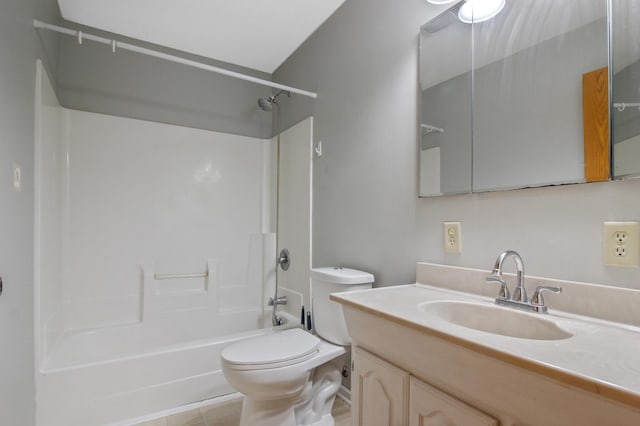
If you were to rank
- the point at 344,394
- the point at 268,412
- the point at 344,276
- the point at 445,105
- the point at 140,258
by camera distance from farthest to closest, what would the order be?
the point at 140,258 < the point at 344,394 < the point at 344,276 < the point at 268,412 < the point at 445,105

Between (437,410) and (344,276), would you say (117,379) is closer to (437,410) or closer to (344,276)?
Result: (344,276)

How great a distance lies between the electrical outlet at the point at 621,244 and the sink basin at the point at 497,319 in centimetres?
25

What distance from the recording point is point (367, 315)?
1.07 m

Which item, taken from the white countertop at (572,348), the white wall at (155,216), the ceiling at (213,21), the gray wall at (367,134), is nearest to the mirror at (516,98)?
the gray wall at (367,134)

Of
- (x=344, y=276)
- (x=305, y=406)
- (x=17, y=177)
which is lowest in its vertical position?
(x=305, y=406)

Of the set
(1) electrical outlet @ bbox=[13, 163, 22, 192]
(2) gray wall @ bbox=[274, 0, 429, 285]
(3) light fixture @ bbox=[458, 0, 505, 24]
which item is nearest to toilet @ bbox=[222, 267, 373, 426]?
(2) gray wall @ bbox=[274, 0, 429, 285]

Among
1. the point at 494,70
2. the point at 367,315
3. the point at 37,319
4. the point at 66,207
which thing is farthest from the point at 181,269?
the point at 494,70

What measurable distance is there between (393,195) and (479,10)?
834 mm

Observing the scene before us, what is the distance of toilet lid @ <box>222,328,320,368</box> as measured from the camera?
1.42 m

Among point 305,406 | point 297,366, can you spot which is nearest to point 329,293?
point 297,366

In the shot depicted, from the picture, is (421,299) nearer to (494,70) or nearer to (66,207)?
(494,70)

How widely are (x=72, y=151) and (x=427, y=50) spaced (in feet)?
7.55

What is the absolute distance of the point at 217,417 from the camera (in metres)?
1.81

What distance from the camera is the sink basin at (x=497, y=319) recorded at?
0.91 m
